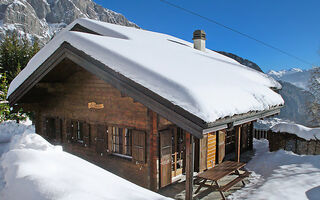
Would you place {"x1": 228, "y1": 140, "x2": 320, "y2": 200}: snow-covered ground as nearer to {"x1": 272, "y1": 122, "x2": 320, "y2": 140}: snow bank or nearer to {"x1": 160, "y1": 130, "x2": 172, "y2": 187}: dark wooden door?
{"x1": 272, "y1": 122, "x2": 320, "y2": 140}: snow bank

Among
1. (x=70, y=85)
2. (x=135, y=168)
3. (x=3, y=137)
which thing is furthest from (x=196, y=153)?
(x=3, y=137)

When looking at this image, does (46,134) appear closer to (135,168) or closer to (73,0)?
(135,168)

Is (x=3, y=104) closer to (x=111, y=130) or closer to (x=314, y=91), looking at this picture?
(x=111, y=130)

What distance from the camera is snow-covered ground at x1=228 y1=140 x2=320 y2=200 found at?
589 cm

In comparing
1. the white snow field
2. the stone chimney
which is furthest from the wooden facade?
the stone chimney

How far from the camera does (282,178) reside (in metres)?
7.19

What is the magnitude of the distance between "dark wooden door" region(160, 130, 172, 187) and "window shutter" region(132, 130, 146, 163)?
494mm

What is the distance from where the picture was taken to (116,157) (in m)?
7.20

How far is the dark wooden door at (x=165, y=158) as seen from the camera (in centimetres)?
635

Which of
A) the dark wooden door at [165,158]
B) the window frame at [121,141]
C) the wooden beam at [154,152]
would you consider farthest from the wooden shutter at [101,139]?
the dark wooden door at [165,158]

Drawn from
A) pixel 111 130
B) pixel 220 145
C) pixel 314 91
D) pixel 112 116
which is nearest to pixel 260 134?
pixel 220 145

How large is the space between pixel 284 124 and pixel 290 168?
10.5ft

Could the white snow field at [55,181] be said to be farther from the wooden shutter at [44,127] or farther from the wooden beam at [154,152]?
the wooden shutter at [44,127]

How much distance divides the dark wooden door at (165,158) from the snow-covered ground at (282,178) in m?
1.75
